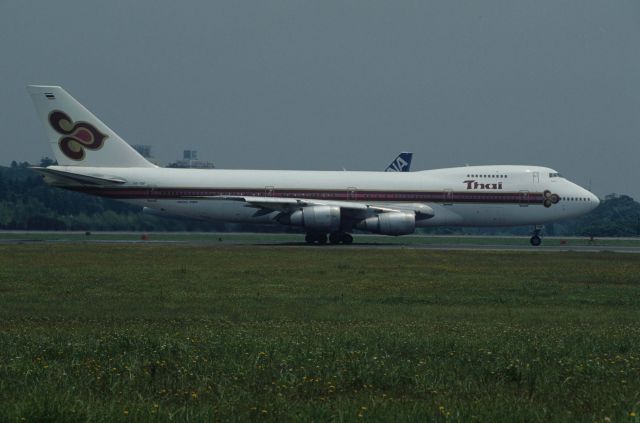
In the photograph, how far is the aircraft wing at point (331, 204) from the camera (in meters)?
51.6

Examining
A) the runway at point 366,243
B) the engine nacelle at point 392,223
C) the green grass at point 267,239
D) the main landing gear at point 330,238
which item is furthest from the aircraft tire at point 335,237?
the green grass at point 267,239

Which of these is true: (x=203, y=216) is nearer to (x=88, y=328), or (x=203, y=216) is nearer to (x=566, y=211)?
(x=566, y=211)

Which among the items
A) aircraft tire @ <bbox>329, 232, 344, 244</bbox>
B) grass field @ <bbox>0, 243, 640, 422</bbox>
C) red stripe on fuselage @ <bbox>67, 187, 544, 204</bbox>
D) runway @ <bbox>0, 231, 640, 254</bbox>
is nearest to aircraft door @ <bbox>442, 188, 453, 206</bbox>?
red stripe on fuselage @ <bbox>67, 187, 544, 204</bbox>

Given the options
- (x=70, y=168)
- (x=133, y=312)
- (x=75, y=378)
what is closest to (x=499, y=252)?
(x=70, y=168)

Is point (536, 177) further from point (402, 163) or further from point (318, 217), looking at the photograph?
point (402, 163)

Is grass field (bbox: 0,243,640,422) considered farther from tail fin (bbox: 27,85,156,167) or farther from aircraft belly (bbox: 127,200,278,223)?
tail fin (bbox: 27,85,156,167)

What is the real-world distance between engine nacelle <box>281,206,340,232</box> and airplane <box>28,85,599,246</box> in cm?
20

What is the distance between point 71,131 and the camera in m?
54.9

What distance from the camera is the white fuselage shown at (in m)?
53.9

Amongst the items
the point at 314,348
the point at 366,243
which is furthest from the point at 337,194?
the point at 314,348

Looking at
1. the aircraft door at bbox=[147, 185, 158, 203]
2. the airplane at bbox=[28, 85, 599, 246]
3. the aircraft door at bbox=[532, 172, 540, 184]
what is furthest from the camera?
the aircraft door at bbox=[532, 172, 540, 184]

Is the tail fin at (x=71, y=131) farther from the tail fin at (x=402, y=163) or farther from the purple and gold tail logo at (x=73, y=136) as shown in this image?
the tail fin at (x=402, y=163)

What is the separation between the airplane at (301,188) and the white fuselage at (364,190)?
2.2 inches

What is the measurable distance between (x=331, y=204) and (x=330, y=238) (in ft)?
9.52
